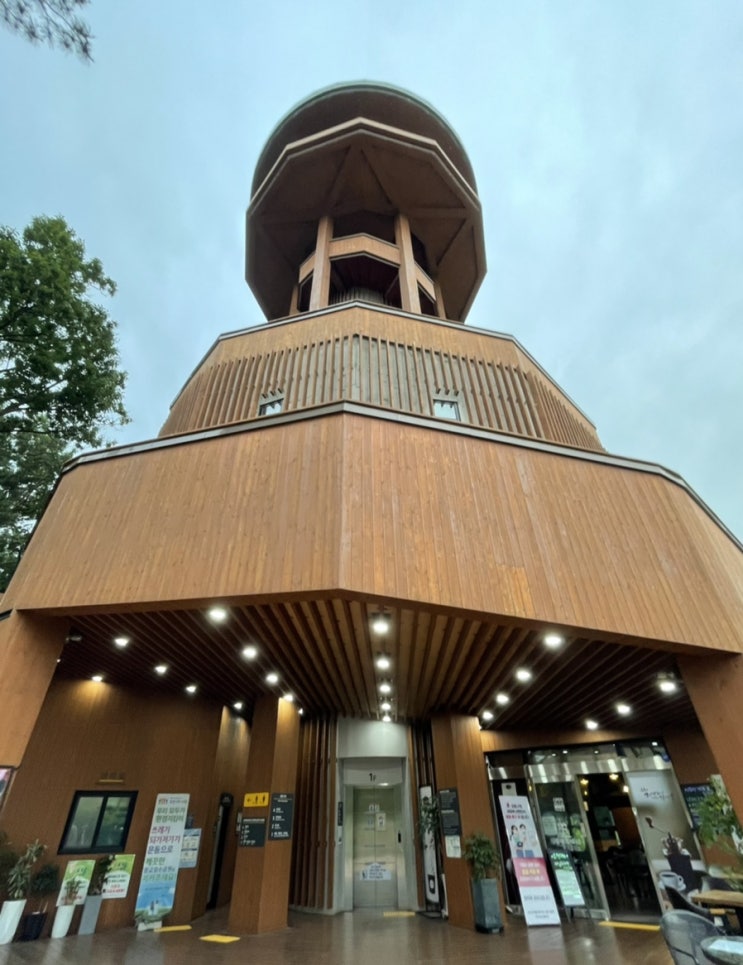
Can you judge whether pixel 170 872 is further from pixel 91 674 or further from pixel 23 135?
pixel 23 135

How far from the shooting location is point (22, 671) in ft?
15.3

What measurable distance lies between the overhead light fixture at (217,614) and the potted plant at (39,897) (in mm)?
4838

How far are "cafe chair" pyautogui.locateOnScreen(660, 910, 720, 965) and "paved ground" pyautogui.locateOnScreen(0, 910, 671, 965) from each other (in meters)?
2.79

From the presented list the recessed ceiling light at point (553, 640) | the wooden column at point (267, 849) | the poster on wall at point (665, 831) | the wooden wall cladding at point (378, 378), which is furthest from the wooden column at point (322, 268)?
the poster on wall at point (665, 831)

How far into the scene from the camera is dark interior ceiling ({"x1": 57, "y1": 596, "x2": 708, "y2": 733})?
527 centimetres

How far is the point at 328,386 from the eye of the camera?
24.2 ft

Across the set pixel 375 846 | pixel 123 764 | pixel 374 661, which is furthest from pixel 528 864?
pixel 123 764

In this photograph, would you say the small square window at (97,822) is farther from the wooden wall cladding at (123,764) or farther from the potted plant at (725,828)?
the potted plant at (725,828)

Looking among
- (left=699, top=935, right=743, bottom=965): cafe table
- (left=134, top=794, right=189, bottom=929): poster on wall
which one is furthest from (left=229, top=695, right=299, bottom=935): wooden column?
(left=699, top=935, right=743, bottom=965): cafe table

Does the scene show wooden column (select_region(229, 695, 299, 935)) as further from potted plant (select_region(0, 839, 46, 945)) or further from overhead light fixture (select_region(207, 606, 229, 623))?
overhead light fixture (select_region(207, 606, 229, 623))

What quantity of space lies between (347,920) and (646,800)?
17.7ft

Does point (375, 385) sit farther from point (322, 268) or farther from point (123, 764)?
point (123, 764)

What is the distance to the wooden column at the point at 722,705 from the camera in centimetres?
436

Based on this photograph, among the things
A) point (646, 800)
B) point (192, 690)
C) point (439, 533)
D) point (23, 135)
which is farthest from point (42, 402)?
point (646, 800)
